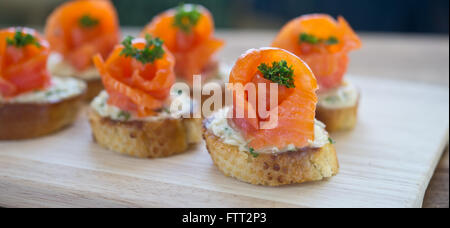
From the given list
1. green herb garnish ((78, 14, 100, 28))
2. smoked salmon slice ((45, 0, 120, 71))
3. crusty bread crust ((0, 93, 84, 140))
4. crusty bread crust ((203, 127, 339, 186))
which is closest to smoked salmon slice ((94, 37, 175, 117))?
crusty bread crust ((0, 93, 84, 140))

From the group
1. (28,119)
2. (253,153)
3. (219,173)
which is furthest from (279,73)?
(28,119)

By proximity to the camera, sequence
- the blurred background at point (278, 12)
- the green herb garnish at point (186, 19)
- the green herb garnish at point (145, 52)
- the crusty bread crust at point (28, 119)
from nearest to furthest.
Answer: the green herb garnish at point (145, 52), the crusty bread crust at point (28, 119), the green herb garnish at point (186, 19), the blurred background at point (278, 12)

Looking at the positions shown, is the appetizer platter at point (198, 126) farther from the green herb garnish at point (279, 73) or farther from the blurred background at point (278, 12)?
the blurred background at point (278, 12)

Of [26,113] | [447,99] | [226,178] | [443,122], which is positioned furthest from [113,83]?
[447,99]

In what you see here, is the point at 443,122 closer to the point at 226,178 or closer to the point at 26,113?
the point at 226,178

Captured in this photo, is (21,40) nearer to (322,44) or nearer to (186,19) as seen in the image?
(186,19)

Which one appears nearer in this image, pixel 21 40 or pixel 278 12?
pixel 21 40

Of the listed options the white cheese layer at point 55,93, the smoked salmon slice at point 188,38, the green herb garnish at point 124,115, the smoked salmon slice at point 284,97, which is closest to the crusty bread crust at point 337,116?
the smoked salmon slice at point 284,97
